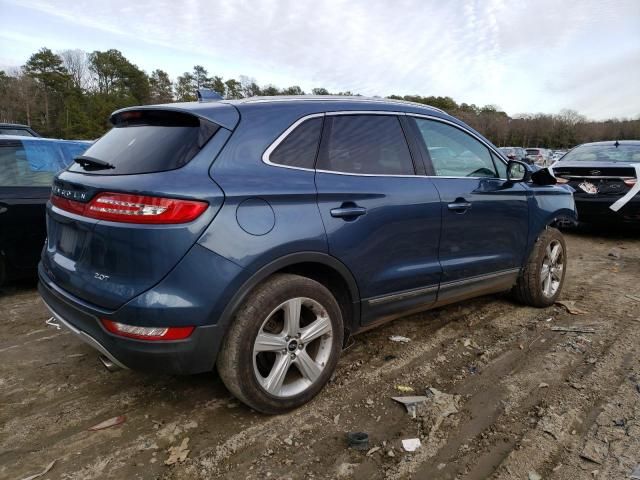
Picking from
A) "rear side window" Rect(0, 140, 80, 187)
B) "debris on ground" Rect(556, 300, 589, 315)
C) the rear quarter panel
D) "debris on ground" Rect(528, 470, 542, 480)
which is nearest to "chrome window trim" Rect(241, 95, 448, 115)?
the rear quarter panel

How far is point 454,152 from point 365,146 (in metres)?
0.97

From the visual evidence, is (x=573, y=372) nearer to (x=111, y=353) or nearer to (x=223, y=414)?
(x=223, y=414)

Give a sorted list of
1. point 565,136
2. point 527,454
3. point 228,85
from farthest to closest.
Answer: point 565,136 < point 228,85 < point 527,454

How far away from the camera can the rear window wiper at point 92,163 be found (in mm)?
2510

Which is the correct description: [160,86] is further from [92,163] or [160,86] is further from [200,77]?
[92,163]

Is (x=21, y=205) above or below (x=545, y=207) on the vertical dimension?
below

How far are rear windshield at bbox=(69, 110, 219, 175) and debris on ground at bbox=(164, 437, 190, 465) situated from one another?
140 centimetres

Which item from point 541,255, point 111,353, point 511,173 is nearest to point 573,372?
point 541,255

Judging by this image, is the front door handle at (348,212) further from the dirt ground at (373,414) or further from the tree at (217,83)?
the tree at (217,83)

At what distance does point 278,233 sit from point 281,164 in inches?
15.6

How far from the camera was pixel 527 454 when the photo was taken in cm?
235

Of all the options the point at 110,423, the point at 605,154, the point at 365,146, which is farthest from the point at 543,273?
the point at 605,154

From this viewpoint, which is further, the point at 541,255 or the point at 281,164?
the point at 541,255

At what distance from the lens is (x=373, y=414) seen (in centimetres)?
270
